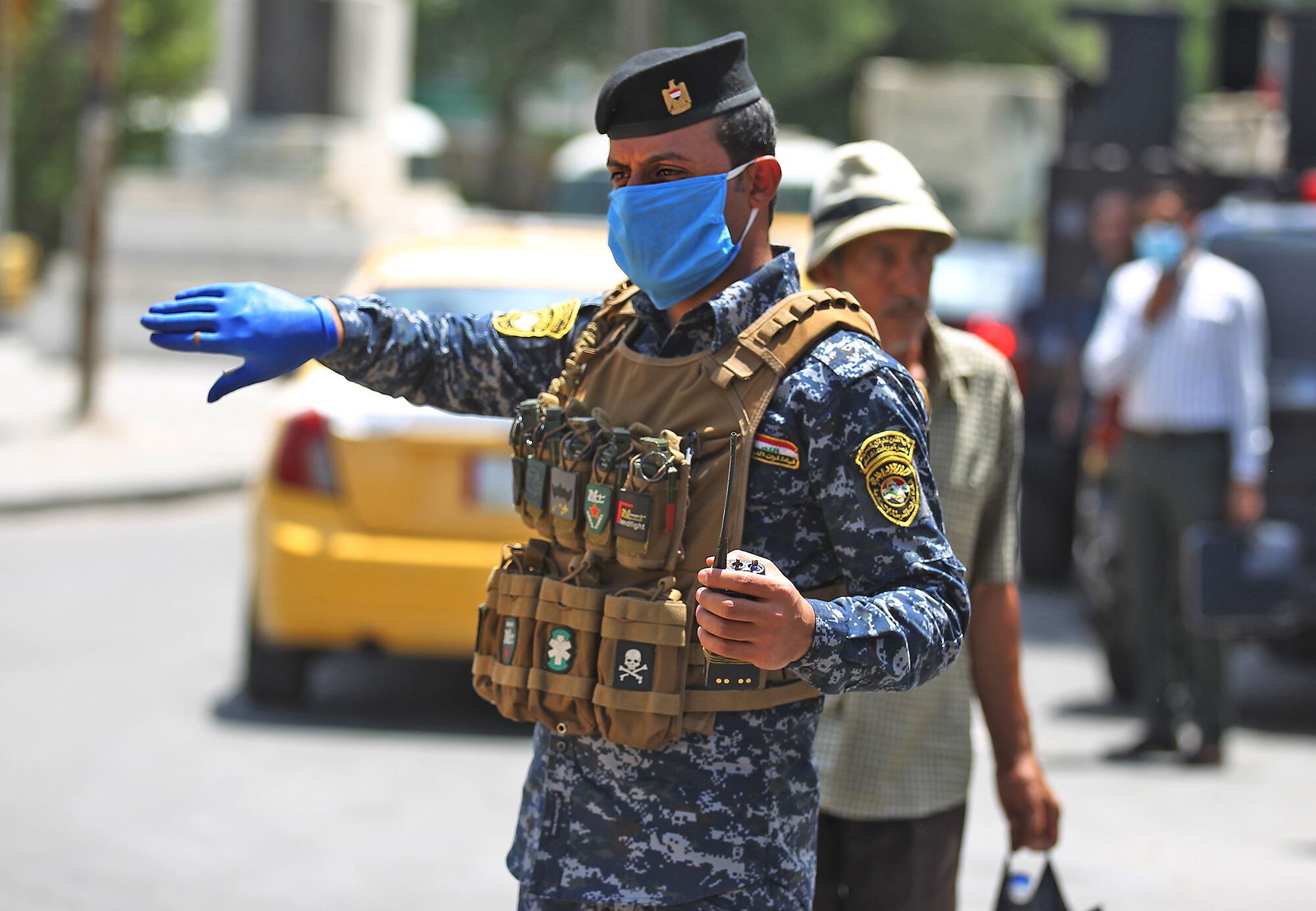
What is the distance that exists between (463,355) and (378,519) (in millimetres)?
3715

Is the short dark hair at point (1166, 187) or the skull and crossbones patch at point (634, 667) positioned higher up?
the short dark hair at point (1166, 187)

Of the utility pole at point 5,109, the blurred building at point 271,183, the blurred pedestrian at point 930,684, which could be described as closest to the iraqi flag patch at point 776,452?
the blurred pedestrian at point 930,684

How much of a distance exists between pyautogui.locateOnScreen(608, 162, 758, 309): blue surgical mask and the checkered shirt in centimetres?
85

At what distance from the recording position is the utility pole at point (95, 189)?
1542 centimetres

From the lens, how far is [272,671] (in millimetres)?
7086

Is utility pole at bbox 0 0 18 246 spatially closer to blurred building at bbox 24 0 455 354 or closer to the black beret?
blurred building at bbox 24 0 455 354

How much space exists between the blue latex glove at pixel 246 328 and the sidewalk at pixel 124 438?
278 inches

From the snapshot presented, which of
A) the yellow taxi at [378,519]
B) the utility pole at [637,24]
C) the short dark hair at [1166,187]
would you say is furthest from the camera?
the utility pole at [637,24]

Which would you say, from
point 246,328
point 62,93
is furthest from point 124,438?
point 62,93

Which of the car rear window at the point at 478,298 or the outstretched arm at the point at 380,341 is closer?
the outstretched arm at the point at 380,341

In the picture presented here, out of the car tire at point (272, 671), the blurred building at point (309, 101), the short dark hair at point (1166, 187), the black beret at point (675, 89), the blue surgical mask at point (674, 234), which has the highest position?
the blurred building at point (309, 101)

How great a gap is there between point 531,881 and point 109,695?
192 inches

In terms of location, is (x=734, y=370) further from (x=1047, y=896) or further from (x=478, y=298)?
(x=478, y=298)

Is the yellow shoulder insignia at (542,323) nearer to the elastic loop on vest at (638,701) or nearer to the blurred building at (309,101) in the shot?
the elastic loop on vest at (638,701)
